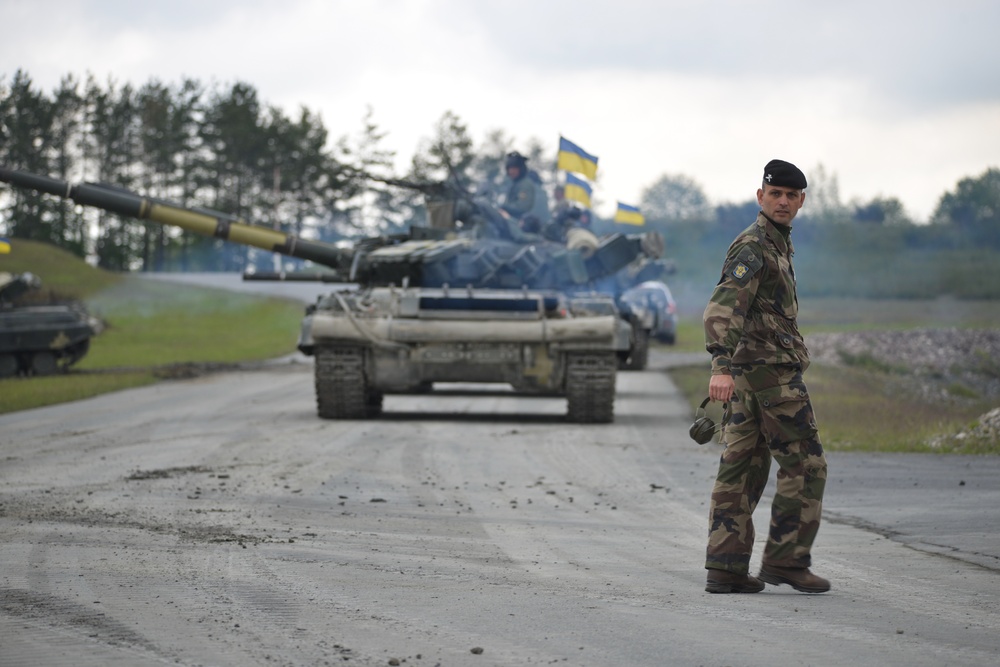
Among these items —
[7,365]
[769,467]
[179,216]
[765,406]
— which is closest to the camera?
[765,406]

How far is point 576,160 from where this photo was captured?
27312 millimetres

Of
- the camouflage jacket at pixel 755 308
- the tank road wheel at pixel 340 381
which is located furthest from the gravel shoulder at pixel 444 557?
the tank road wheel at pixel 340 381

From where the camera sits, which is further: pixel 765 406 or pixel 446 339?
pixel 446 339

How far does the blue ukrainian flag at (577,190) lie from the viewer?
2677 centimetres

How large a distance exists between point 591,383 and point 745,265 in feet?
31.9

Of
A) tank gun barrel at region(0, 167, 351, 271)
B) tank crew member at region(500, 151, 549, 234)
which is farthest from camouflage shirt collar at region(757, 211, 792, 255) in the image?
tank crew member at region(500, 151, 549, 234)

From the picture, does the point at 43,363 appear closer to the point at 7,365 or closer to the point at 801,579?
the point at 7,365

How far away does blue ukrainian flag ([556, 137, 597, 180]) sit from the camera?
27.1 metres

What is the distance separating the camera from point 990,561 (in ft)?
22.8

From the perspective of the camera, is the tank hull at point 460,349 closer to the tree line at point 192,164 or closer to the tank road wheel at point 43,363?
the tank road wheel at point 43,363

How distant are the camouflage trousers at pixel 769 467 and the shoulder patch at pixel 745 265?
374 millimetres

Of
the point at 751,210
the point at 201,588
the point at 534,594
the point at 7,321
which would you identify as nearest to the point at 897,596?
the point at 534,594

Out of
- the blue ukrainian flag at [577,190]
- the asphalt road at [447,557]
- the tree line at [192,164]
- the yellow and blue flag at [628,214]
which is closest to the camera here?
the asphalt road at [447,557]

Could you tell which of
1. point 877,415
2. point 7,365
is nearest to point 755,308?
point 877,415
